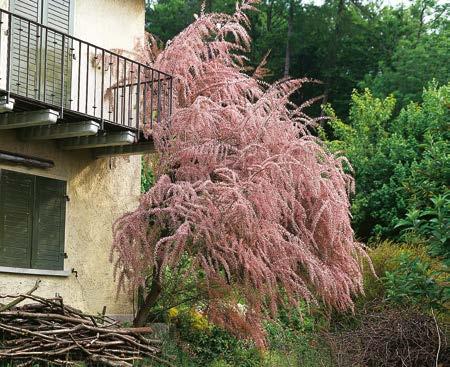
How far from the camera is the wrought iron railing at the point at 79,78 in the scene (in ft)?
41.9

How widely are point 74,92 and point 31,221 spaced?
2230 mm

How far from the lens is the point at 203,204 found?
40.5 feet

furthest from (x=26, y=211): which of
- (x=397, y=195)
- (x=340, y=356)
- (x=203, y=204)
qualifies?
(x=397, y=195)

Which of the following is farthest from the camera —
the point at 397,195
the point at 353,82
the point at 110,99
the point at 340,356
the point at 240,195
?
the point at 353,82

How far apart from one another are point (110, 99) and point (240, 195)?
3.68 meters

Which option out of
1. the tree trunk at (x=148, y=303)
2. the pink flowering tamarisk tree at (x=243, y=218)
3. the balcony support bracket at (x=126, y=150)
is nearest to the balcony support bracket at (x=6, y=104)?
the pink flowering tamarisk tree at (x=243, y=218)

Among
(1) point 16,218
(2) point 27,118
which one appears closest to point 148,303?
(1) point 16,218

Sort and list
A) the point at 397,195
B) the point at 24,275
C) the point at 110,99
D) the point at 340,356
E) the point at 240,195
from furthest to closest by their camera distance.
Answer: the point at 397,195 → the point at 110,99 → the point at 24,275 → the point at 240,195 → the point at 340,356

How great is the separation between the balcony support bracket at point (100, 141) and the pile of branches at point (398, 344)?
186 inches

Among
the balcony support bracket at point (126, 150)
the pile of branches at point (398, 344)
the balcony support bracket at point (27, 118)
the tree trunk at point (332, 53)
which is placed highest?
the tree trunk at point (332, 53)

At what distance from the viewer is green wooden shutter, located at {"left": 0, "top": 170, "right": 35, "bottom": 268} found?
42.4 ft

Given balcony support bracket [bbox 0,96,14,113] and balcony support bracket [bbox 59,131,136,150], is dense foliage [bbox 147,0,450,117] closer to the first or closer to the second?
balcony support bracket [bbox 59,131,136,150]

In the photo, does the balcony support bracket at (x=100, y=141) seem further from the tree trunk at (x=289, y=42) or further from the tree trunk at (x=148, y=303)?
the tree trunk at (x=289, y=42)

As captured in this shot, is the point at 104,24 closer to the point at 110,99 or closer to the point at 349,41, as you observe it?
the point at 110,99
